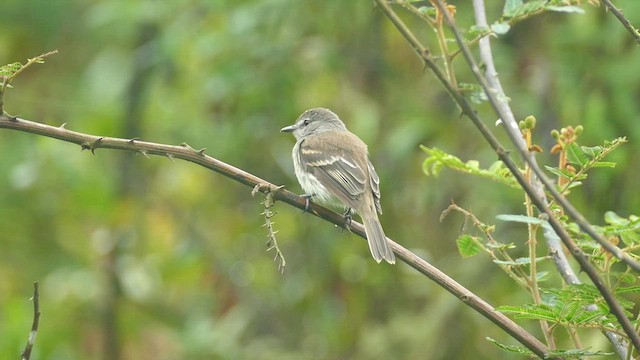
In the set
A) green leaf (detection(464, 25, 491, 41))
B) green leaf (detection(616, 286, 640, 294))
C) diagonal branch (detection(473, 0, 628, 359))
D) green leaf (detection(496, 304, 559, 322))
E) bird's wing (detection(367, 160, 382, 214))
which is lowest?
green leaf (detection(616, 286, 640, 294))

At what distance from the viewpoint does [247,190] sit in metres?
7.98

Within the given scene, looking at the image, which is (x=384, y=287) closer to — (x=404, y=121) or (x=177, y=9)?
(x=404, y=121)

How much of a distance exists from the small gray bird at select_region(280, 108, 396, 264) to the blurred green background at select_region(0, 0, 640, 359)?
0.32 metres

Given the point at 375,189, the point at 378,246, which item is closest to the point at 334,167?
the point at 375,189

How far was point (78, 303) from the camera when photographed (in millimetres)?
6535

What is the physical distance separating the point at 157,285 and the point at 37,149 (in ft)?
4.13

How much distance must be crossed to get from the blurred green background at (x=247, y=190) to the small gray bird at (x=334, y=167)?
12.5 inches

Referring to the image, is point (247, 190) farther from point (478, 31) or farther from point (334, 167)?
point (478, 31)

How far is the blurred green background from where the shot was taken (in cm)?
597

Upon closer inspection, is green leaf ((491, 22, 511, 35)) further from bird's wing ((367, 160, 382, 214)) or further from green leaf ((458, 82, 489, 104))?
bird's wing ((367, 160, 382, 214))

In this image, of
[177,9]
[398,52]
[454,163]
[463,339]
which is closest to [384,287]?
[463,339]

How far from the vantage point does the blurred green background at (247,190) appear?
597 cm

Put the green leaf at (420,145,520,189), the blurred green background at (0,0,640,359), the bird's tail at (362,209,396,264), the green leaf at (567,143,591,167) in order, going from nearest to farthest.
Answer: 1. the green leaf at (567,143,591,167)
2. the green leaf at (420,145,520,189)
3. the bird's tail at (362,209,396,264)
4. the blurred green background at (0,0,640,359)

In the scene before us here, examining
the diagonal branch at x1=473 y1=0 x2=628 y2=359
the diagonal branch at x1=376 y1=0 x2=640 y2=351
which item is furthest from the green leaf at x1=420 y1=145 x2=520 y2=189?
the diagonal branch at x1=376 y1=0 x2=640 y2=351
